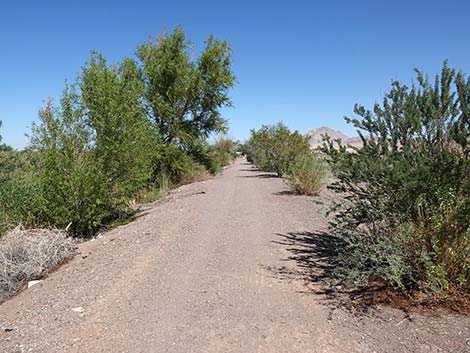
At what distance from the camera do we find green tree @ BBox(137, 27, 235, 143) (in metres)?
23.2

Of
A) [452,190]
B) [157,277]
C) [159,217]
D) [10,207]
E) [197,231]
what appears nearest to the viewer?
[452,190]

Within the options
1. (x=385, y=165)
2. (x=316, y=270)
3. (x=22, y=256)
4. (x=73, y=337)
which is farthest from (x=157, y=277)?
(x=385, y=165)

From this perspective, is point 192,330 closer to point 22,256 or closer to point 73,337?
point 73,337

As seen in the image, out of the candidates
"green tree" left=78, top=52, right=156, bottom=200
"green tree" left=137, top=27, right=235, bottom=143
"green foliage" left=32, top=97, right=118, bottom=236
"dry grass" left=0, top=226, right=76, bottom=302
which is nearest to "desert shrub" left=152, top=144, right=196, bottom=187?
"green tree" left=137, top=27, right=235, bottom=143

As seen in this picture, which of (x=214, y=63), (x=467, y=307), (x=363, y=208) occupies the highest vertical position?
(x=214, y=63)

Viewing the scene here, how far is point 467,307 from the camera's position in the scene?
4.56 meters

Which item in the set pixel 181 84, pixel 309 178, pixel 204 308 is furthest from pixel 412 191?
pixel 181 84

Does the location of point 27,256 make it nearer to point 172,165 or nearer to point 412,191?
point 412,191

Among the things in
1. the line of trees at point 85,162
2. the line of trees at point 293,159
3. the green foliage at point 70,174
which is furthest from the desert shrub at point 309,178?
the green foliage at point 70,174

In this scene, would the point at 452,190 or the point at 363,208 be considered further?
the point at 363,208

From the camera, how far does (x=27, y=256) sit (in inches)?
292

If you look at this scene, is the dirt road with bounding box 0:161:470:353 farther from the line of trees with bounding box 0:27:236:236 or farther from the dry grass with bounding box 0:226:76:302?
the line of trees with bounding box 0:27:236:236

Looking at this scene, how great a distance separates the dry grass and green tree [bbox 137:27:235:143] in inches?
587

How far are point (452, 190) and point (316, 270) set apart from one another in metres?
2.27
